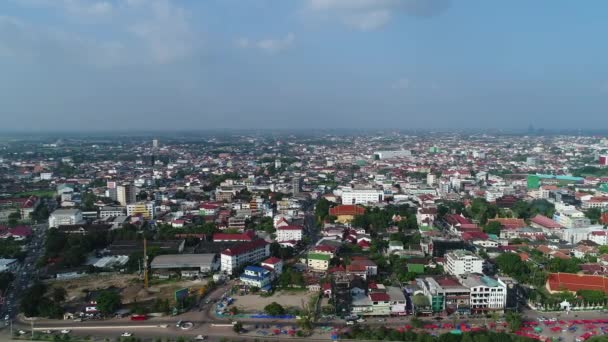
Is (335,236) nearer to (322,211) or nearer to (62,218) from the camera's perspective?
(322,211)

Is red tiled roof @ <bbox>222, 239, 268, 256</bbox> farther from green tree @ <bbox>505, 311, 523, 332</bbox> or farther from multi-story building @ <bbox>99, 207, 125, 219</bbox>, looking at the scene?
multi-story building @ <bbox>99, 207, 125, 219</bbox>

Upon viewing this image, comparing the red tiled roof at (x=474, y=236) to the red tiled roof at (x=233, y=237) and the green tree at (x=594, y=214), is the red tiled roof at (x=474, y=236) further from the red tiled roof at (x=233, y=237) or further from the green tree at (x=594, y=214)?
the red tiled roof at (x=233, y=237)

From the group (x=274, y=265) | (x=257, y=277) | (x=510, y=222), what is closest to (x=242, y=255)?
(x=274, y=265)

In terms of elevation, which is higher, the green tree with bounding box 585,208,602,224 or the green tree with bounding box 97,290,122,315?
the green tree with bounding box 585,208,602,224

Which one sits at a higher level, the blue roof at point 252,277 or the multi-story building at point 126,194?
the multi-story building at point 126,194

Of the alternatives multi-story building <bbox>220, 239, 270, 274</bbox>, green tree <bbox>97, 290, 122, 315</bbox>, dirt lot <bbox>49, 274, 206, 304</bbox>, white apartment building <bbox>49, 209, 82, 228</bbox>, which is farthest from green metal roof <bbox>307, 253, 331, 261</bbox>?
white apartment building <bbox>49, 209, 82, 228</bbox>

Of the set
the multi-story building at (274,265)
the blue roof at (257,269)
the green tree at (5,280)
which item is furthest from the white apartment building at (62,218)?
the blue roof at (257,269)

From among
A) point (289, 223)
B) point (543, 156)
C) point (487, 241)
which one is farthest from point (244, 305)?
point (543, 156)
